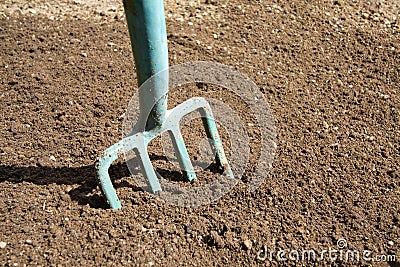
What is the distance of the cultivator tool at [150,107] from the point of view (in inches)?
66.1

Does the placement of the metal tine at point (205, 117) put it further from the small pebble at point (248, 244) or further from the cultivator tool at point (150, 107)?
the small pebble at point (248, 244)

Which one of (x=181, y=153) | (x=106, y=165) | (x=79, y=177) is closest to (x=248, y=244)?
(x=181, y=153)

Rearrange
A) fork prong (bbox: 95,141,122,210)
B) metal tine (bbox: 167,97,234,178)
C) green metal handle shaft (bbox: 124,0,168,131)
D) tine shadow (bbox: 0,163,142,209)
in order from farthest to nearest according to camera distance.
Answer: tine shadow (bbox: 0,163,142,209) < metal tine (bbox: 167,97,234,178) < fork prong (bbox: 95,141,122,210) < green metal handle shaft (bbox: 124,0,168,131)

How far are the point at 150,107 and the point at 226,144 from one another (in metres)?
0.65

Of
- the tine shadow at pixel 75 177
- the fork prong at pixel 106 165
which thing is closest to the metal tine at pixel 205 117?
the fork prong at pixel 106 165

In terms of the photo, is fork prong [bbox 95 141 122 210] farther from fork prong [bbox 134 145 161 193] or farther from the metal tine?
the metal tine

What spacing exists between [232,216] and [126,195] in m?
0.49

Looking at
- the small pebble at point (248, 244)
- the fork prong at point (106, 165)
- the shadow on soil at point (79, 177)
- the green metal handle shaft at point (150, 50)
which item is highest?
the green metal handle shaft at point (150, 50)

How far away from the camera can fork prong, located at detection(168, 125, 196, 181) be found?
213cm

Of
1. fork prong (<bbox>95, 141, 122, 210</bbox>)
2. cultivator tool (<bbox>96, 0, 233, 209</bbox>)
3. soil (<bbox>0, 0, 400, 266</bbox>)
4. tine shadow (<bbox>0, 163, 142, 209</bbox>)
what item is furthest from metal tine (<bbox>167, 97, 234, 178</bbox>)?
tine shadow (<bbox>0, 163, 142, 209</bbox>)

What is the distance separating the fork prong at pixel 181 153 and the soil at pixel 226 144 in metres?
0.09

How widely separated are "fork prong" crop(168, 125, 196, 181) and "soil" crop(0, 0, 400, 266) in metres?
0.09

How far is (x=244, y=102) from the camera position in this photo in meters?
2.71

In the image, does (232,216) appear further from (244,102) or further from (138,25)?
(138,25)
